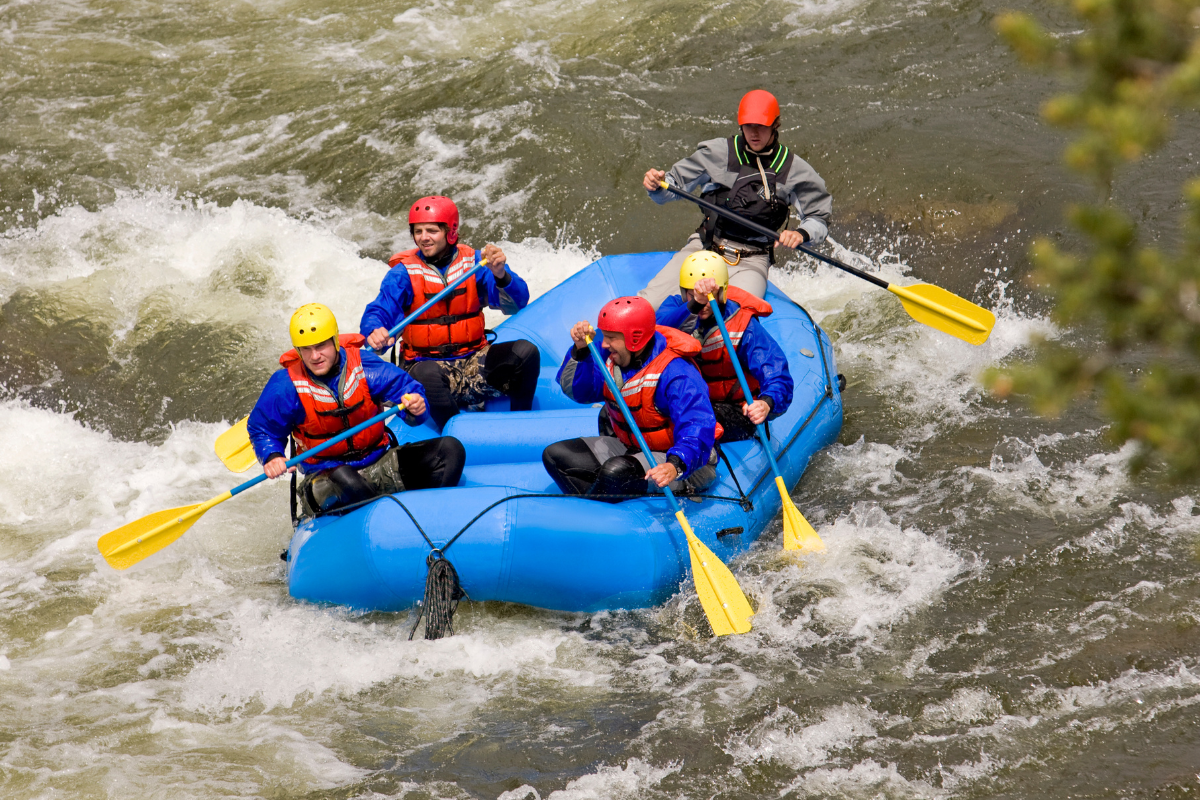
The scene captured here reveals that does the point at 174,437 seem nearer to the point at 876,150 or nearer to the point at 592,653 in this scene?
the point at 592,653

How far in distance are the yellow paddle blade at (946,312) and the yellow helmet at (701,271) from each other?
4.90 ft

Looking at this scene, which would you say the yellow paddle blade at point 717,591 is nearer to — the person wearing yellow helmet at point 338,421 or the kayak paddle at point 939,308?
the person wearing yellow helmet at point 338,421

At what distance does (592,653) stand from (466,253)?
7.47 feet

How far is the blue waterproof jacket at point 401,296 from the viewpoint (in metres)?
5.61

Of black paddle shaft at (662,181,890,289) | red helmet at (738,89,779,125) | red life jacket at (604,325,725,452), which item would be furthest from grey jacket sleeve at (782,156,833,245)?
red life jacket at (604,325,725,452)

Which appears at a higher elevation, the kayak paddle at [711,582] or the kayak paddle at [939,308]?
the kayak paddle at [939,308]

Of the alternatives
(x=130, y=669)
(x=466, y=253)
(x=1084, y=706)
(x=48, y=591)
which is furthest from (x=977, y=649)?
(x=48, y=591)

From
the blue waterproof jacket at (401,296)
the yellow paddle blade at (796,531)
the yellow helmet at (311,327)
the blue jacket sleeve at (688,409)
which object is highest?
the yellow helmet at (311,327)

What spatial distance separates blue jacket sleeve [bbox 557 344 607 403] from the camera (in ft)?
16.6

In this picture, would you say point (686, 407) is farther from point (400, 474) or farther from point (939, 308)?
point (939, 308)

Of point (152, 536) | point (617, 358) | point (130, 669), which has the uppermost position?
point (617, 358)

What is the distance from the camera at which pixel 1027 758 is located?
12.4ft

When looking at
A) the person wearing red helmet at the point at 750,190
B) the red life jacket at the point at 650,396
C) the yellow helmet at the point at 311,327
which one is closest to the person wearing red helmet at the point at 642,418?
the red life jacket at the point at 650,396

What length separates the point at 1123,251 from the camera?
67.2 inches
